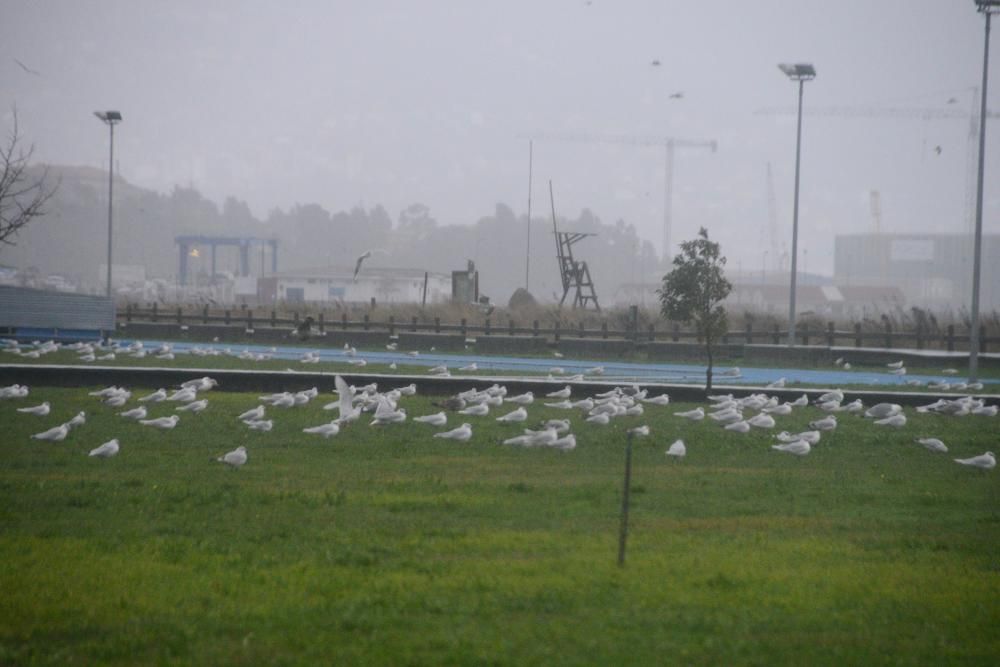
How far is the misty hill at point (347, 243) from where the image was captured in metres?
149

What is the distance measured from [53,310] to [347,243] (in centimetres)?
14249

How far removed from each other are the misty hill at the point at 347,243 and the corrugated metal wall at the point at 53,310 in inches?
3529

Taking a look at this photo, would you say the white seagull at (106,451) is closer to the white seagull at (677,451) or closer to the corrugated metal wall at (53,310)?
the white seagull at (677,451)

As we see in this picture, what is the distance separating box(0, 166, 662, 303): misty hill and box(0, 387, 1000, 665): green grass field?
127341 millimetres

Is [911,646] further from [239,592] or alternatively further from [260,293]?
[260,293]

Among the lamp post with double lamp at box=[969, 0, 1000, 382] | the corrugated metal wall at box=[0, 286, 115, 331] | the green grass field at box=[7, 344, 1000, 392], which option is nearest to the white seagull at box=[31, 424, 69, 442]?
the green grass field at box=[7, 344, 1000, 392]

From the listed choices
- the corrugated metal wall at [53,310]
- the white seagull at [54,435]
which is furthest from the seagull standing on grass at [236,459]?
the corrugated metal wall at [53,310]

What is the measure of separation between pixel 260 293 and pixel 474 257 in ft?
173

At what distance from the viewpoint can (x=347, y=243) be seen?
623ft

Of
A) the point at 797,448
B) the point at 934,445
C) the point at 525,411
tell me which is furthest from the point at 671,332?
the point at 797,448

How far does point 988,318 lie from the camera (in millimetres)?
53812

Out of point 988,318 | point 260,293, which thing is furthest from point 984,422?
point 260,293

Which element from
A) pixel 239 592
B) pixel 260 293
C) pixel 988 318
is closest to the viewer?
pixel 239 592

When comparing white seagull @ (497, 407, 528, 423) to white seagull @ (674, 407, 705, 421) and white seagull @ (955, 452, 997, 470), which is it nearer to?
white seagull @ (674, 407, 705, 421)
